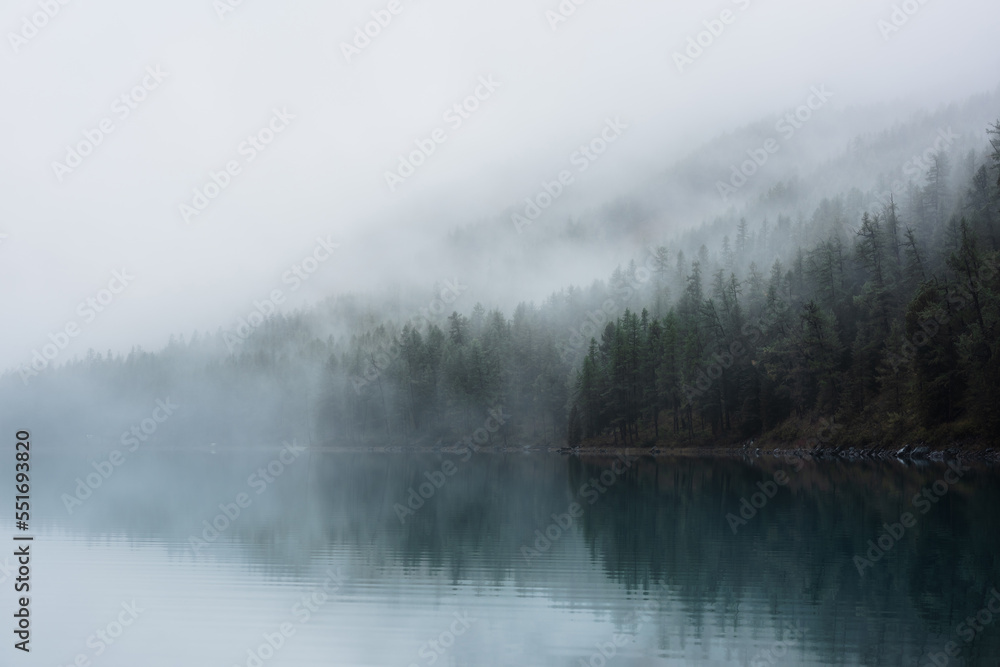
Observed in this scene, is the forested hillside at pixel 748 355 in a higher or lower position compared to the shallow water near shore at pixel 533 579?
higher

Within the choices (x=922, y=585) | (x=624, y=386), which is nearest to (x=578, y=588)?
(x=922, y=585)

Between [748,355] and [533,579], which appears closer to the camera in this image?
[533,579]

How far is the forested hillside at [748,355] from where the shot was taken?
79062 millimetres

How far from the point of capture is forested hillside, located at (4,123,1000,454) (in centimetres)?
7906

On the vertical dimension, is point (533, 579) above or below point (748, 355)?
below

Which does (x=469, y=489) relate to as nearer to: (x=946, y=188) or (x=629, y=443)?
(x=629, y=443)

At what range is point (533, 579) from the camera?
2759 cm

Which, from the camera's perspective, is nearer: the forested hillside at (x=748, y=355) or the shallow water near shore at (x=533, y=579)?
the shallow water near shore at (x=533, y=579)

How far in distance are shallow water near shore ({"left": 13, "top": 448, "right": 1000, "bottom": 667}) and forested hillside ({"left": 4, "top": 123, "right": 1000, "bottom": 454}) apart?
27714 millimetres

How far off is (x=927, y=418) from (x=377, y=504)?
56241 mm

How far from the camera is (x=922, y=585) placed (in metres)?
24.8

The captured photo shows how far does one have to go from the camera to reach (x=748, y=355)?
364 ft

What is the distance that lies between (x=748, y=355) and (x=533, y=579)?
89866 millimetres

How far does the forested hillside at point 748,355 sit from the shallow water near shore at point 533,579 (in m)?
27.7
